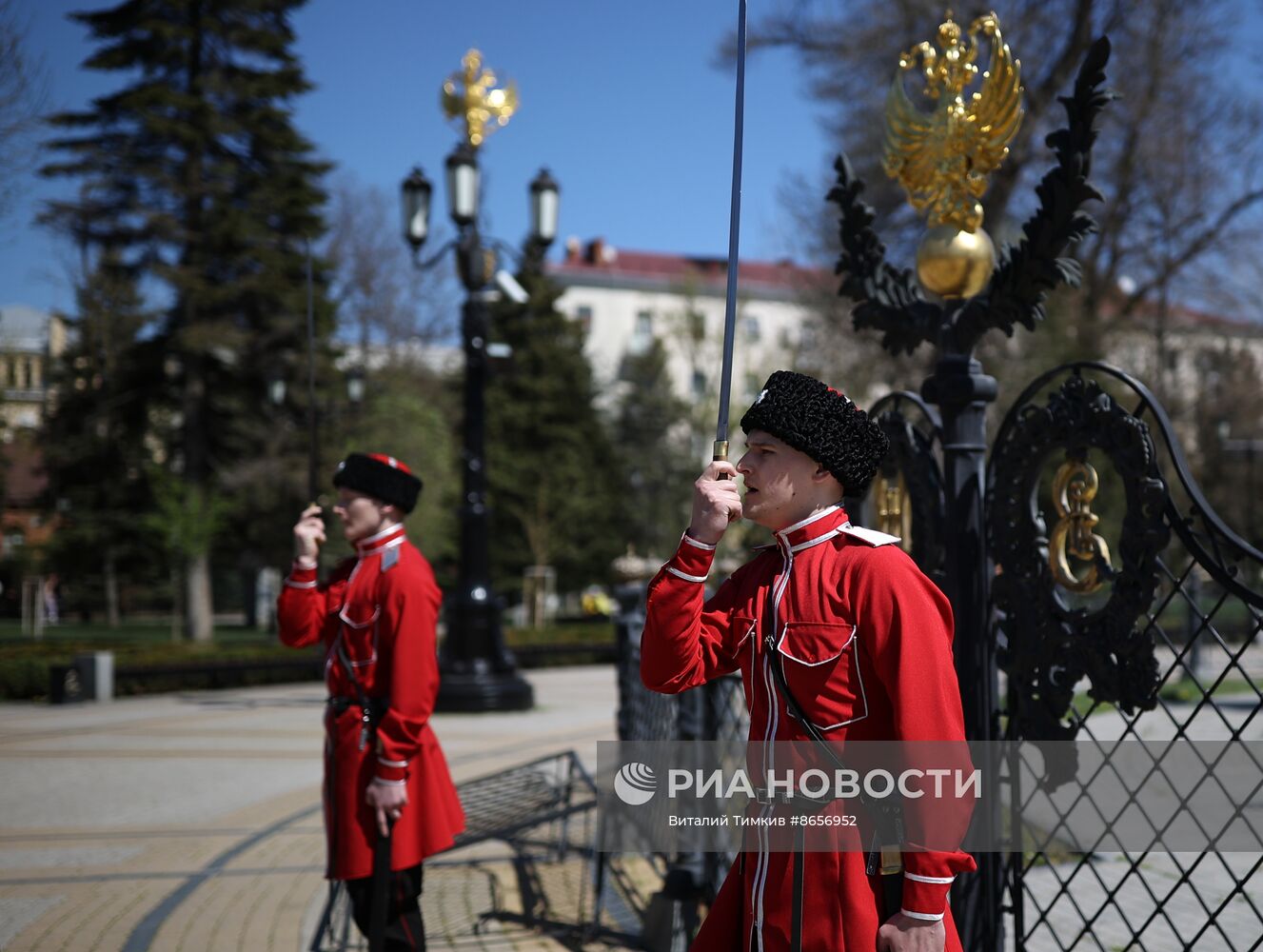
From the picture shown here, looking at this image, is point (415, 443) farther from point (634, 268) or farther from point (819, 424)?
point (634, 268)

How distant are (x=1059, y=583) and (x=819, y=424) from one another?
126 cm

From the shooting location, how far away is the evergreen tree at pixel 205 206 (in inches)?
1004

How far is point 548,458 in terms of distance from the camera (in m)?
43.0

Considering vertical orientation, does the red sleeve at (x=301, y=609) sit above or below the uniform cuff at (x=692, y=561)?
below

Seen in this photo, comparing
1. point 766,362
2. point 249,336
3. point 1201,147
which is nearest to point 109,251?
point 249,336

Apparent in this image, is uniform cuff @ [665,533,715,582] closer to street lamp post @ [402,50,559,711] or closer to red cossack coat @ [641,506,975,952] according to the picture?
red cossack coat @ [641,506,975,952]

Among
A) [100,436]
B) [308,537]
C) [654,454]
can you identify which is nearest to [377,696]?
[308,537]

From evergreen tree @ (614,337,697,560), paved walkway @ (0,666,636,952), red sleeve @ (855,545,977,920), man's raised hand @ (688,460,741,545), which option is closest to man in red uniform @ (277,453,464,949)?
paved walkway @ (0,666,636,952)

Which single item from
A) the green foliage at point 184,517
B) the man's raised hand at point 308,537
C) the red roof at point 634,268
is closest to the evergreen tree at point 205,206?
the green foliage at point 184,517

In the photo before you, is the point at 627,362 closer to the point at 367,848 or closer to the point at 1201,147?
the point at 1201,147

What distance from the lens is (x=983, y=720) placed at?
3.56 m

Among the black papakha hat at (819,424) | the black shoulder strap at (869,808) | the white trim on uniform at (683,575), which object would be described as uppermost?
the black papakha hat at (819,424)

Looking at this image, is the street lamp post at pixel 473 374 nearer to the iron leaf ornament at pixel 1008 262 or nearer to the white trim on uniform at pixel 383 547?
the white trim on uniform at pixel 383 547

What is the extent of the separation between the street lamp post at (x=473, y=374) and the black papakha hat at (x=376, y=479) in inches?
352
